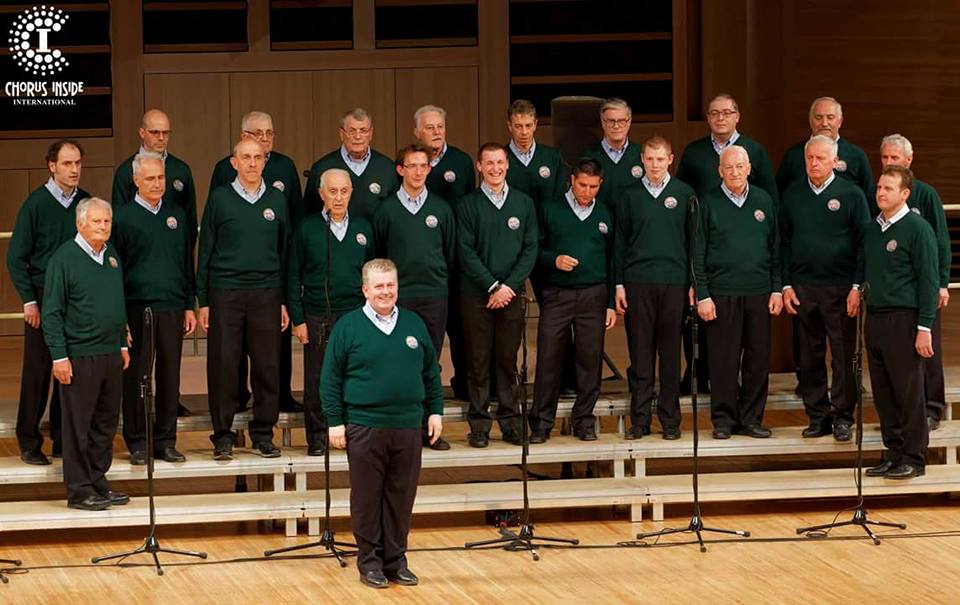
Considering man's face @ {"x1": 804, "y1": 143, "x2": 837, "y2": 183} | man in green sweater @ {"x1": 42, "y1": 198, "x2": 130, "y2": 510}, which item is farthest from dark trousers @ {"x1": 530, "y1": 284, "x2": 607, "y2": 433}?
man in green sweater @ {"x1": 42, "y1": 198, "x2": 130, "y2": 510}

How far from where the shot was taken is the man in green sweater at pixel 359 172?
7.64 meters

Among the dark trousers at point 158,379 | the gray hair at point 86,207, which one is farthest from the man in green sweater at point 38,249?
the gray hair at point 86,207

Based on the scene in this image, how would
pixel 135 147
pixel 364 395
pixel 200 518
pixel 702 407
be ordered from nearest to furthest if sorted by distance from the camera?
pixel 364 395 < pixel 200 518 < pixel 702 407 < pixel 135 147

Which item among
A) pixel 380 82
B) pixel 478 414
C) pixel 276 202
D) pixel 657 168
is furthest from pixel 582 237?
pixel 380 82

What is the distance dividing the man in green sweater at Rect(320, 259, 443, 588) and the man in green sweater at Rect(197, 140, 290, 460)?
110cm

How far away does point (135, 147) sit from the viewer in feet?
38.5

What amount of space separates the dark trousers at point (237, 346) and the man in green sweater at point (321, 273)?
5.0 inches

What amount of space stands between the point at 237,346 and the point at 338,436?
1.30m

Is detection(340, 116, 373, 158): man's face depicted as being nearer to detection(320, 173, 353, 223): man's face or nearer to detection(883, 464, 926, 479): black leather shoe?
detection(320, 173, 353, 223): man's face

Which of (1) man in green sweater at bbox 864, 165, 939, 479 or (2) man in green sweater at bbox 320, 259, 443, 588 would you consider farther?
(1) man in green sweater at bbox 864, 165, 939, 479

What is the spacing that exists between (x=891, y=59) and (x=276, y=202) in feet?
20.8

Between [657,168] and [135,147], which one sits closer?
[657,168]

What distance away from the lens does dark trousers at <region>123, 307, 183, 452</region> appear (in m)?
7.25

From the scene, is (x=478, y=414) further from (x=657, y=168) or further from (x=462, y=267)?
(x=657, y=168)
